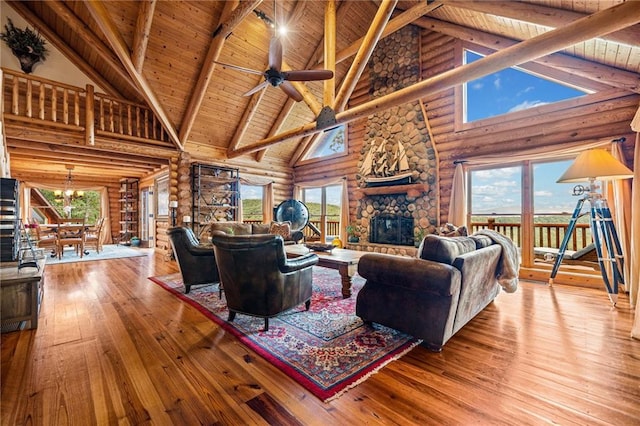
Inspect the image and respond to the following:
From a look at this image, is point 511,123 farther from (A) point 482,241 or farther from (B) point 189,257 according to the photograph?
(B) point 189,257

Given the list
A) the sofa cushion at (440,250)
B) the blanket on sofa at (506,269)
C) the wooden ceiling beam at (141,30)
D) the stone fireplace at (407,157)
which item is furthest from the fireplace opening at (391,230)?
the wooden ceiling beam at (141,30)

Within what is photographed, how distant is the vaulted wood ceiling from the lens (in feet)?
11.5

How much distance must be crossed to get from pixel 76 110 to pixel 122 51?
6.17ft

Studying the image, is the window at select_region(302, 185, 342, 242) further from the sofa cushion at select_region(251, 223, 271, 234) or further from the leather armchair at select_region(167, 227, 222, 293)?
the leather armchair at select_region(167, 227, 222, 293)

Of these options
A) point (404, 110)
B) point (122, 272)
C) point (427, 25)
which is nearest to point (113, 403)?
point (122, 272)

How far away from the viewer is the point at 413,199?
229 inches

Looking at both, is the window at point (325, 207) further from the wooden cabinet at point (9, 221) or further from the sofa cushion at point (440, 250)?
the wooden cabinet at point (9, 221)

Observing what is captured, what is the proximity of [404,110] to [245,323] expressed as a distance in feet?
18.2

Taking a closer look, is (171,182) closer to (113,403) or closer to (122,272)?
(122,272)

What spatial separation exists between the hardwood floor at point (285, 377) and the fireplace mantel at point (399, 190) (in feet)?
10.4

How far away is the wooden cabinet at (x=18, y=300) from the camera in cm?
237

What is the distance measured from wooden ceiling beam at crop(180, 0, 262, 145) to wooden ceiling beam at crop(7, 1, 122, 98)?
1086 millimetres

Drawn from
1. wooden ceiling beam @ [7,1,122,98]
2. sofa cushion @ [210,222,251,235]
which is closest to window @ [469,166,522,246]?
sofa cushion @ [210,222,251,235]

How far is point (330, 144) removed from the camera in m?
7.87
